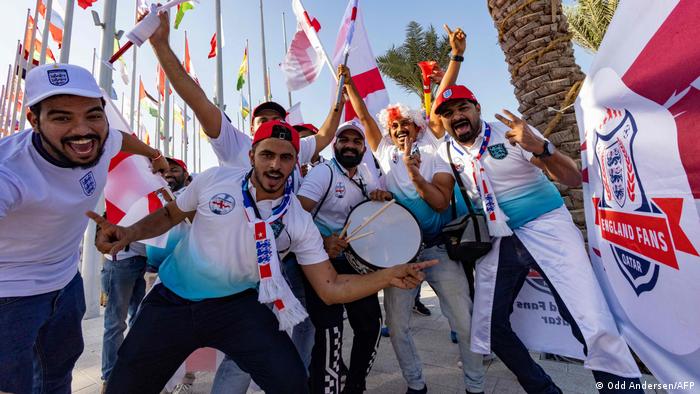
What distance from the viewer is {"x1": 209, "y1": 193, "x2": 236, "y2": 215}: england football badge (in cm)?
218

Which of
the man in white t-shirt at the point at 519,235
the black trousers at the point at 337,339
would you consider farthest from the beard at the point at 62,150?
the man in white t-shirt at the point at 519,235

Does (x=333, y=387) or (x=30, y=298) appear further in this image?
(x=333, y=387)

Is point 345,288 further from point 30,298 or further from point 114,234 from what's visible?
point 30,298

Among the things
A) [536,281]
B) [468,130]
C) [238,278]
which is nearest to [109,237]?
[238,278]

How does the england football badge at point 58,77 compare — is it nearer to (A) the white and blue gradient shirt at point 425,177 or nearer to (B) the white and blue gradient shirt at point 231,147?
(B) the white and blue gradient shirt at point 231,147

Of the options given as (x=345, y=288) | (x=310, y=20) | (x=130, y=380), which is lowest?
(x=130, y=380)

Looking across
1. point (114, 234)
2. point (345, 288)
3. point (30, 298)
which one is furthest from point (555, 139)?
point (30, 298)

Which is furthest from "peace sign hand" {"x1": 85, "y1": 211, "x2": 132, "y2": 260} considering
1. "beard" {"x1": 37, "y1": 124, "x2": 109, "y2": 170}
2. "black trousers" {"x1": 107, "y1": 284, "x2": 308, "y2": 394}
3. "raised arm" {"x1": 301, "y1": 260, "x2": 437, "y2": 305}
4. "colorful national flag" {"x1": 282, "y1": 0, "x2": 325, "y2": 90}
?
"colorful national flag" {"x1": 282, "y1": 0, "x2": 325, "y2": 90}

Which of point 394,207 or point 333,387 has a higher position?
point 394,207

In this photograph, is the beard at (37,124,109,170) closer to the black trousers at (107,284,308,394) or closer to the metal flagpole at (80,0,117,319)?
the black trousers at (107,284,308,394)

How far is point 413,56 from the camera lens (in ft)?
53.8

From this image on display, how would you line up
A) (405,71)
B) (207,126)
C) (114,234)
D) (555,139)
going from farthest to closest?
(405,71) < (555,139) < (207,126) < (114,234)

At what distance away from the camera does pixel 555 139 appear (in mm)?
3721

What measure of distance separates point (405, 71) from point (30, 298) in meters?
16.5
